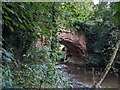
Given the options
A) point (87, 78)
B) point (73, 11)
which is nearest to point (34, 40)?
point (73, 11)

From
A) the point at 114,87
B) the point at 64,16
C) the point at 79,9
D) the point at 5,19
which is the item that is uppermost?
the point at 79,9

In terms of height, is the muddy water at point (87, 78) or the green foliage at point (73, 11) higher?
the green foliage at point (73, 11)

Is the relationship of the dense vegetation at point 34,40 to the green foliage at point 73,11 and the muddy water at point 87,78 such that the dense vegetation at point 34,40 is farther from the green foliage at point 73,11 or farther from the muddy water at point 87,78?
the muddy water at point 87,78

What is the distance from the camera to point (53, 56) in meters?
2.31

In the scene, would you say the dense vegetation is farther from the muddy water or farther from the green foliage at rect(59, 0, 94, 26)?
the muddy water

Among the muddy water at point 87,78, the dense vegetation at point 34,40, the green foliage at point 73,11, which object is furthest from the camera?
the muddy water at point 87,78

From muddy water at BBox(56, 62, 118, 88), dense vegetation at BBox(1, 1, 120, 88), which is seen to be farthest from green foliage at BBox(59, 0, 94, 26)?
muddy water at BBox(56, 62, 118, 88)

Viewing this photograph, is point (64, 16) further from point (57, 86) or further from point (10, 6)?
point (10, 6)

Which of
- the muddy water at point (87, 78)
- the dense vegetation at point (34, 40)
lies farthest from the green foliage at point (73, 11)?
the muddy water at point (87, 78)

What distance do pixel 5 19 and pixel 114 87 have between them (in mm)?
2071

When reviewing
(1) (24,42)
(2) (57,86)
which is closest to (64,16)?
(1) (24,42)

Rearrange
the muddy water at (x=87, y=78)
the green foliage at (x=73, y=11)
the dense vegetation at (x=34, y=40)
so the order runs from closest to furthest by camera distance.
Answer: the dense vegetation at (x=34, y=40)
the green foliage at (x=73, y=11)
the muddy water at (x=87, y=78)

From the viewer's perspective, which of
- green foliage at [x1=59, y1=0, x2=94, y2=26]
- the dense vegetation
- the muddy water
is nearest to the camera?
the dense vegetation

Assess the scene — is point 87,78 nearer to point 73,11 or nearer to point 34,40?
point 73,11
